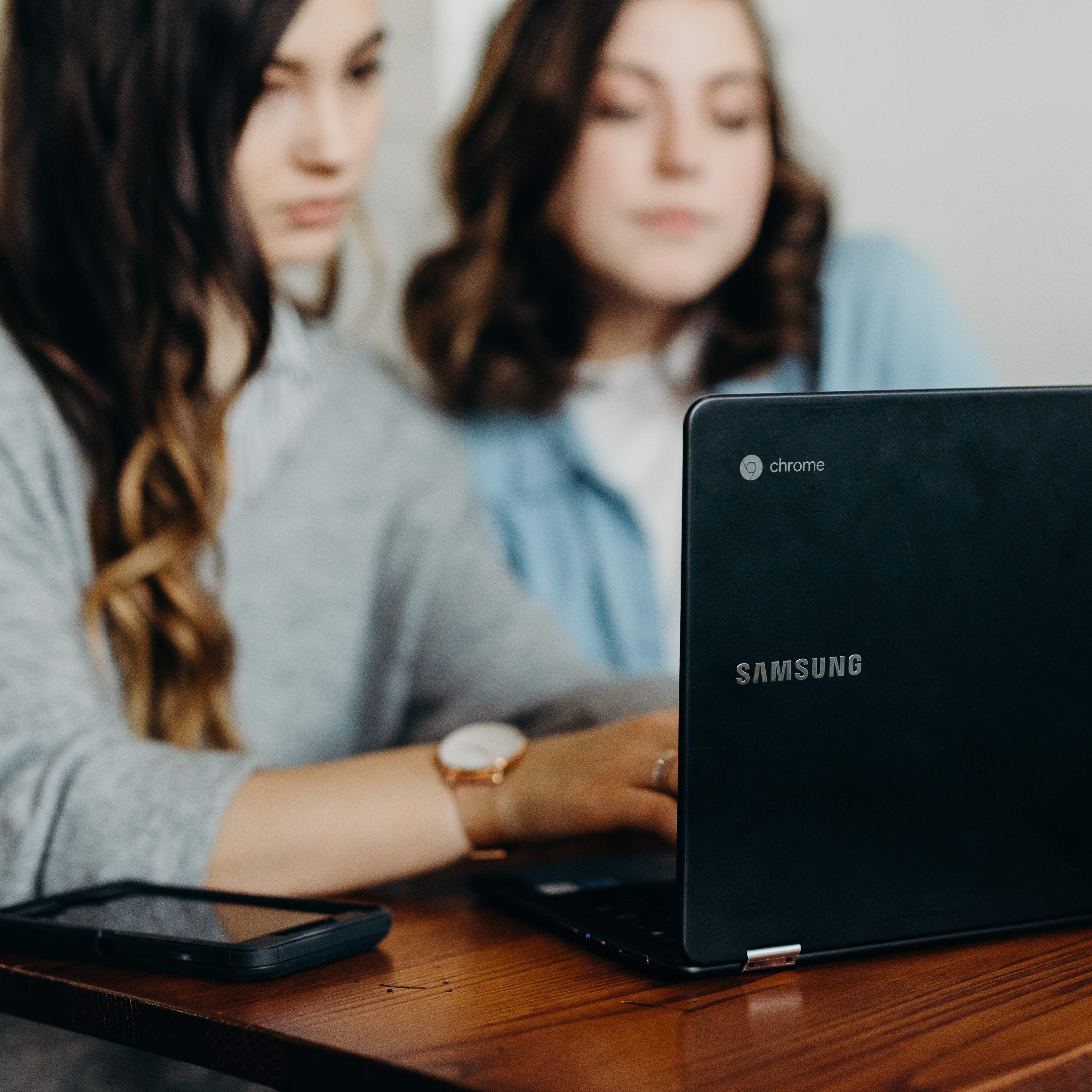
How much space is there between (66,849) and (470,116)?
1.09 m

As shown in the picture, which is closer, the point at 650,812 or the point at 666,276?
the point at 650,812

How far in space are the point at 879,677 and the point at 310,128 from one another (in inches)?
34.0

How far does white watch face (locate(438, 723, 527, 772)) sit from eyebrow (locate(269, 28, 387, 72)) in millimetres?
665

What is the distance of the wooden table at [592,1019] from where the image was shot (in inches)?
16.8

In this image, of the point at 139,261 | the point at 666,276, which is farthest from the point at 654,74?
the point at 139,261

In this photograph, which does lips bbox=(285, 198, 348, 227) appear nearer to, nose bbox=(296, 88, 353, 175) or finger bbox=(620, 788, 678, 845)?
nose bbox=(296, 88, 353, 175)

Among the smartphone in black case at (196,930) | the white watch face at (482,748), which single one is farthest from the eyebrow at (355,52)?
the smartphone in black case at (196,930)

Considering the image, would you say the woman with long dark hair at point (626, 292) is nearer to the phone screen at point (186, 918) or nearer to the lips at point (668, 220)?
the lips at point (668, 220)

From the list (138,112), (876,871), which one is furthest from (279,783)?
(138,112)

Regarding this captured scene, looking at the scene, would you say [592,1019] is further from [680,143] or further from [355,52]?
[680,143]

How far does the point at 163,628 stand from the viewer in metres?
1.06

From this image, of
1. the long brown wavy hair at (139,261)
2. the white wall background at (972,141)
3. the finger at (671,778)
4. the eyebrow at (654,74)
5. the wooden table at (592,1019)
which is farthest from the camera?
the white wall background at (972,141)

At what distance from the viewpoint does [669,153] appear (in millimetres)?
1425

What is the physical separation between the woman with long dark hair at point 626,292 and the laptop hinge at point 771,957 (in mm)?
877
